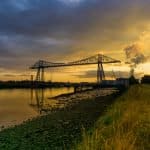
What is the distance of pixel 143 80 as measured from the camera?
153 m

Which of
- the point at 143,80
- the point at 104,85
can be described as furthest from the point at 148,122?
the point at 104,85

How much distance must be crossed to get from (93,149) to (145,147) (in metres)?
2.81

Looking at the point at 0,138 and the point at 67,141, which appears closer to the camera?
the point at 67,141

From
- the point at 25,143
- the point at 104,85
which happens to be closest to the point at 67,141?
the point at 25,143

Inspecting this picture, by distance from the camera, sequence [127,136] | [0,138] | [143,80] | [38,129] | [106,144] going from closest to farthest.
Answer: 1. [106,144]
2. [127,136]
3. [0,138]
4. [38,129]
5. [143,80]

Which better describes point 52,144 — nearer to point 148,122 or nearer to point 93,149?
point 148,122

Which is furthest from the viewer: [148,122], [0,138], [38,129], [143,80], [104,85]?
[104,85]

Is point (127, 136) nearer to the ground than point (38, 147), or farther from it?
farther from it

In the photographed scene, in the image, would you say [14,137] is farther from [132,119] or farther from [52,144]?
[132,119]

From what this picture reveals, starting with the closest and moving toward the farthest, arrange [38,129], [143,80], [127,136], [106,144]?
[106,144] < [127,136] < [38,129] < [143,80]

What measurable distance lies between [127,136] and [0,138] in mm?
15875

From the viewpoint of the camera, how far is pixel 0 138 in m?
29.8

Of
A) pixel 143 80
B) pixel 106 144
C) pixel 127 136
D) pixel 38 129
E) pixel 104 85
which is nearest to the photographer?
pixel 106 144

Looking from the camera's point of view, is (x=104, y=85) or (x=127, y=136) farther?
(x=104, y=85)
